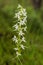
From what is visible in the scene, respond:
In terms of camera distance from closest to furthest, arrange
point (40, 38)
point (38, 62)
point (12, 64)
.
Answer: point (12, 64), point (38, 62), point (40, 38)

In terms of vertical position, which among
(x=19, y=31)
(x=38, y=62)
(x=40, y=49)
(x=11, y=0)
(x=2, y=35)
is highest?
(x=11, y=0)

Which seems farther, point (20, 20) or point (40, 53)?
point (40, 53)

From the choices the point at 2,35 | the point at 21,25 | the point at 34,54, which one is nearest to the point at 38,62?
the point at 34,54

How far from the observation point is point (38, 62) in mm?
4668

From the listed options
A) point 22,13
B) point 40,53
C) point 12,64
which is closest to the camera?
point 22,13

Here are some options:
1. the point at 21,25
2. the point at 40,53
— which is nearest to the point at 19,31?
the point at 21,25

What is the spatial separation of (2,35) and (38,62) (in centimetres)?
87

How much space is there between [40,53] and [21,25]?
1.59 meters

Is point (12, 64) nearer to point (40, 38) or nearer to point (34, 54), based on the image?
point (34, 54)

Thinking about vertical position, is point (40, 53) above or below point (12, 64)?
above

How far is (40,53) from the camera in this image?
5055 millimetres

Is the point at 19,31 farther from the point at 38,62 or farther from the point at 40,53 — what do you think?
the point at 40,53

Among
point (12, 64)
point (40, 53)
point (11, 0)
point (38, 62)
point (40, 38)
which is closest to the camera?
point (12, 64)

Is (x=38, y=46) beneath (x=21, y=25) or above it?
above
